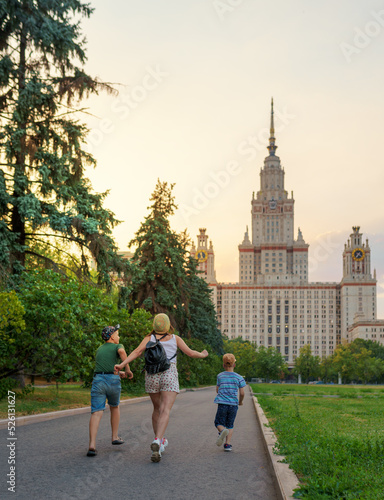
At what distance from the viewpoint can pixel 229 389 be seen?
867 centimetres

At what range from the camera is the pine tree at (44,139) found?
18625 mm

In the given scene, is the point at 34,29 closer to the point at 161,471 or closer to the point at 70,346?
the point at 70,346

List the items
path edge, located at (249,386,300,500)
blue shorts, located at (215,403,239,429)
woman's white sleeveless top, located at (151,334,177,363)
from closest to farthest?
1. path edge, located at (249,386,300,500)
2. woman's white sleeveless top, located at (151,334,177,363)
3. blue shorts, located at (215,403,239,429)

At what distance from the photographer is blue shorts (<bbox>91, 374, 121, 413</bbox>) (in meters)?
7.80

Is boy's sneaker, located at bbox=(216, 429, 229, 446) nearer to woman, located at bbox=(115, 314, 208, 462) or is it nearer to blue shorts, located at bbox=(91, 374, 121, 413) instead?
woman, located at bbox=(115, 314, 208, 462)

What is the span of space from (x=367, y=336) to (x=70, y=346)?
184 meters

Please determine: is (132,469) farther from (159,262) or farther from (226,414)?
(159,262)

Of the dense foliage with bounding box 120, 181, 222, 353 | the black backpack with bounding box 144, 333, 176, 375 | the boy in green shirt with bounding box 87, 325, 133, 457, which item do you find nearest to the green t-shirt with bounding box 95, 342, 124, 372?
the boy in green shirt with bounding box 87, 325, 133, 457

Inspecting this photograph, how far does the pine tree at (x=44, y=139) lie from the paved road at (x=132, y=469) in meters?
9.90

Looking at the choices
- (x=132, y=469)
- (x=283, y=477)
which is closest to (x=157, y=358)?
(x=132, y=469)

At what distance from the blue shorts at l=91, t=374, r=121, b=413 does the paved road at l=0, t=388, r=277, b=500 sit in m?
0.68

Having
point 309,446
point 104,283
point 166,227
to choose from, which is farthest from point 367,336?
point 309,446

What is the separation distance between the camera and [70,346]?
49.6 feet

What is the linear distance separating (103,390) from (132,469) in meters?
1.39
